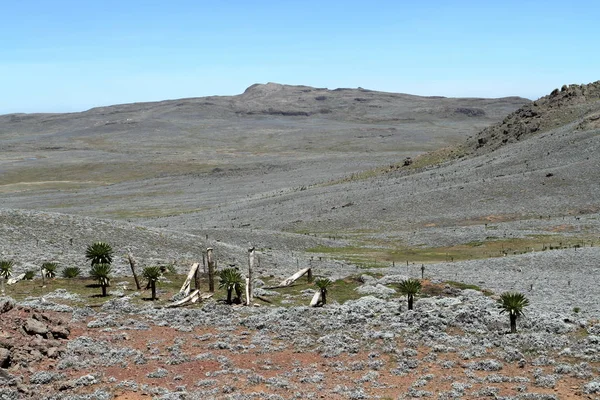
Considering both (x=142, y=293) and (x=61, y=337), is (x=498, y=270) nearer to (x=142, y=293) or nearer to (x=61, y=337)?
(x=142, y=293)

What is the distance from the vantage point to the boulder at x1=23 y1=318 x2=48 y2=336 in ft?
87.2

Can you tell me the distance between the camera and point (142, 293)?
1485 inches

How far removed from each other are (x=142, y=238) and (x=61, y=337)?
3038cm

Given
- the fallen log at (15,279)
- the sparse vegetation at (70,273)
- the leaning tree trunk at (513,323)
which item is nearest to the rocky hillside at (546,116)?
the leaning tree trunk at (513,323)

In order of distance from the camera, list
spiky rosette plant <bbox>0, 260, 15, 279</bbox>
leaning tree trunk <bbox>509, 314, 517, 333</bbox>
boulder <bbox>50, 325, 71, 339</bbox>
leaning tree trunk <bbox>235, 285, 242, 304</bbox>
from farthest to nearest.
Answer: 1. spiky rosette plant <bbox>0, 260, 15, 279</bbox>
2. leaning tree trunk <bbox>235, 285, 242, 304</bbox>
3. leaning tree trunk <bbox>509, 314, 517, 333</bbox>
4. boulder <bbox>50, 325, 71, 339</bbox>

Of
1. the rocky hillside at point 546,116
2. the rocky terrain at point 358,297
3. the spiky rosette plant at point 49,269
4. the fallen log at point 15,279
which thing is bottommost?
the rocky terrain at point 358,297

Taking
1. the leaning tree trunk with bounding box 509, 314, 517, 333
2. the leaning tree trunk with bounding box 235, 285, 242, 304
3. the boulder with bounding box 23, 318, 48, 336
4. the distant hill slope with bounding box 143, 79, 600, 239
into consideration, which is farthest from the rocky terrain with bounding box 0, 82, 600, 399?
the leaning tree trunk with bounding box 235, 285, 242, 304

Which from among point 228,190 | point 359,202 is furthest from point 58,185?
point 359,202

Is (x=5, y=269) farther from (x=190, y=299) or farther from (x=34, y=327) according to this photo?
(x=34, y=327)

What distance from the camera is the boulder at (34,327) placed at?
2658 centimetres

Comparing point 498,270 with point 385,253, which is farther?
point 385,253

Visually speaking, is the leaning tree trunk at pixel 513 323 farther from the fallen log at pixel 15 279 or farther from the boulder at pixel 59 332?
the fallen log at pixel 15 279

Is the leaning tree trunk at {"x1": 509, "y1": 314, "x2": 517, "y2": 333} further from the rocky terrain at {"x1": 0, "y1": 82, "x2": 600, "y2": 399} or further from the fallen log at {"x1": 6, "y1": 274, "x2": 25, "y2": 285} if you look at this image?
the fallen log at {"x1": 6, "y1": 274, "x2": 25, "y2": 285}

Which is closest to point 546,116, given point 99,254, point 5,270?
point 99,254
